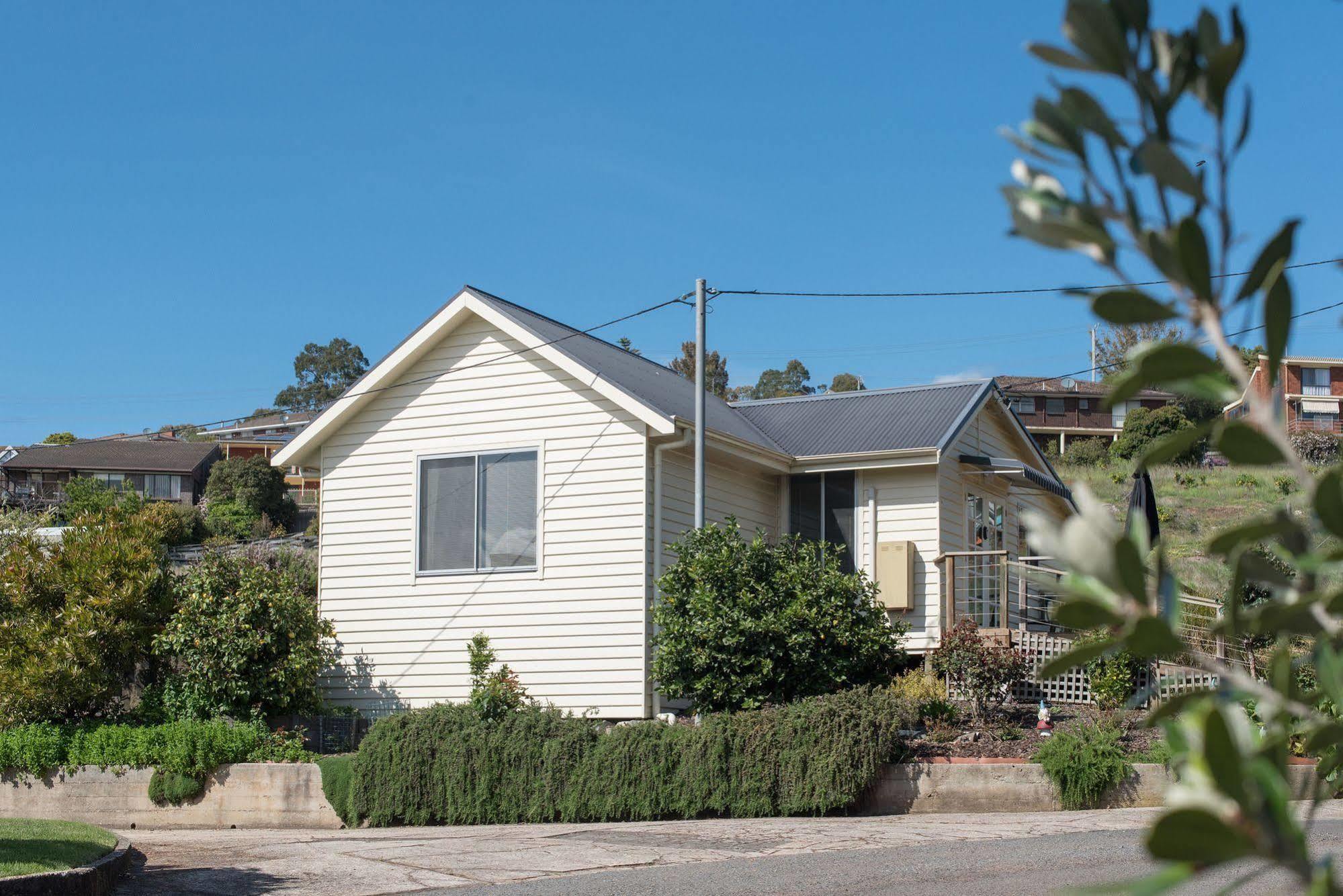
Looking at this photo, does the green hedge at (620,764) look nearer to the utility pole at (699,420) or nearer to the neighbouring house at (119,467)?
the utility pole at (699,420)

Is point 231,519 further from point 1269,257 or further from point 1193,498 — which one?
point 1269,257

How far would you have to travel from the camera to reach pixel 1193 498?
40188 mm

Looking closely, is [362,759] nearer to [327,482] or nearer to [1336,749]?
[327,482]

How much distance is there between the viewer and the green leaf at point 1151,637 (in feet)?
4.53

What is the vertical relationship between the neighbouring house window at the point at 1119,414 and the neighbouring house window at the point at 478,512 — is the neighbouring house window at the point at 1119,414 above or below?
above

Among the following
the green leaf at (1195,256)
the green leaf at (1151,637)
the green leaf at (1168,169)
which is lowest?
the green leaf at (1151,637)

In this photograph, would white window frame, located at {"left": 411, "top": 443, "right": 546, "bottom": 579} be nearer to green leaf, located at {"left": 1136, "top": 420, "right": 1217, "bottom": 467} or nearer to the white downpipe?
the white downpipe

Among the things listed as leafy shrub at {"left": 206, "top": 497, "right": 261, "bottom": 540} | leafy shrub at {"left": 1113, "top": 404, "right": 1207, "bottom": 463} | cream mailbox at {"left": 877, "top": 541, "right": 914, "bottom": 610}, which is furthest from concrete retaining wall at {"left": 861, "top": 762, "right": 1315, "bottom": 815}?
leafy shrub at {"left": 1113, "top": 404, "right": 1207, "bottom": 463}

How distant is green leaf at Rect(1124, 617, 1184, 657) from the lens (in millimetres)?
1380

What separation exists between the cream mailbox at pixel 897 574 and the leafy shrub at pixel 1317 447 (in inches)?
1260

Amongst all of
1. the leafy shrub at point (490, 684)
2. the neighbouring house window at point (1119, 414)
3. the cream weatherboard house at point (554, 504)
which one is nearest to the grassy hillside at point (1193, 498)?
the neighbouring house window at point (1119, 414)

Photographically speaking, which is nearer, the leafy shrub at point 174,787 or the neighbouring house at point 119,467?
the leafy shrub at point 174,787

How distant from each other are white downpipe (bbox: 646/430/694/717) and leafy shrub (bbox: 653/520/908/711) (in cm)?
87

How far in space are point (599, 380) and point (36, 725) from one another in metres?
7.45
